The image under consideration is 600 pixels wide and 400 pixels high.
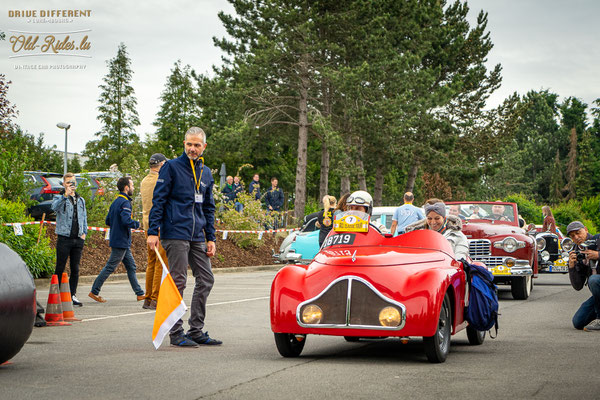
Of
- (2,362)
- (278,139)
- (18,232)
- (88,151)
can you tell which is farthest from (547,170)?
(2,362)

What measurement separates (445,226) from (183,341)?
10.6 feet

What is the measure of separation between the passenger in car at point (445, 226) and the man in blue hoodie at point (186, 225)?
7.32 feet

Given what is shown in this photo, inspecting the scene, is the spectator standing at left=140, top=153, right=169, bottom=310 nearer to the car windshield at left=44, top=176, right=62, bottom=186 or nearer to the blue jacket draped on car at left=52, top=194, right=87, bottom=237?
the blue jacket draped on car at left=52, top=194, right=87, bottom=237

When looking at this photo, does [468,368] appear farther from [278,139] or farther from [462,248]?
[278,139]

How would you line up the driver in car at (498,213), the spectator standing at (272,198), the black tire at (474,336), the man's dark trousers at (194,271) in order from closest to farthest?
the man's dark trousers at (194,271) < the black tire at (474,336) < the driver in car at (498,213) < the spectator standing at (272,198)

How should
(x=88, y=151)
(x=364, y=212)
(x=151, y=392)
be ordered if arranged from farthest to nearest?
(x=88, y=151) < (x=364, y=212) < (x=151, y=392)

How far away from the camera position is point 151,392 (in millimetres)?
5754

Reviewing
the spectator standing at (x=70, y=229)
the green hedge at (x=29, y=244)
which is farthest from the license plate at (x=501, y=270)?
the green hedge at (x=29, y=244)

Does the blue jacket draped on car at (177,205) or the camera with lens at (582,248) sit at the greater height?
the blue jacket draped on car at (177,205)

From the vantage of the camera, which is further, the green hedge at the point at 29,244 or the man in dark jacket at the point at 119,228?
the green hedge at the point at 29,244

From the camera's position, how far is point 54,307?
33.3 feet

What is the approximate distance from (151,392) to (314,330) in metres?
1.82

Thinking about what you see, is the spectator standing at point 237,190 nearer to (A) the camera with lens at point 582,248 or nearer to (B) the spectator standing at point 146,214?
(B) the spectator standing at point 146,214

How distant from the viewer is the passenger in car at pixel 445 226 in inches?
347
